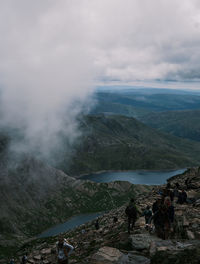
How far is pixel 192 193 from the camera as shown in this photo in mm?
48562

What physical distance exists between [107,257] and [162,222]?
7870 mm

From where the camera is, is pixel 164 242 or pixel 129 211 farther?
pixel 129 211

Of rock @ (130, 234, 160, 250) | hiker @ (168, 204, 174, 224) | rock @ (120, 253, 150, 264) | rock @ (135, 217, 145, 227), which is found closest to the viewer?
rock @ (120, 253, 150, 264)

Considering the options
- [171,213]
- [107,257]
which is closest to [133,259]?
[107,257]

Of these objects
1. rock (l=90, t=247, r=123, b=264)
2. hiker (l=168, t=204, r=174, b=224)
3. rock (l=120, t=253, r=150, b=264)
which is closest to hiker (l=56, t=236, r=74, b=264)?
rock (l=90, t=247, r=123, b=264)

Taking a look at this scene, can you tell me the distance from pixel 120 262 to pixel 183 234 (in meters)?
8.72

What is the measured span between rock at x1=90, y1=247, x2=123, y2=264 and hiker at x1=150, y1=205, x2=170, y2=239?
228 inches

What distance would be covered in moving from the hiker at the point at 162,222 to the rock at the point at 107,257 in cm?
579

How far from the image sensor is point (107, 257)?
988 inches

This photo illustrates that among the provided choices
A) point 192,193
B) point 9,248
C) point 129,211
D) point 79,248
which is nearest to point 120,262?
point 129,211

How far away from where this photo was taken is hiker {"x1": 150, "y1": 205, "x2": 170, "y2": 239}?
27969 mm

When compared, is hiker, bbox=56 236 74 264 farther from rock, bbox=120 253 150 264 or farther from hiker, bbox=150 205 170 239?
hiker, bbox=150 205 170 239

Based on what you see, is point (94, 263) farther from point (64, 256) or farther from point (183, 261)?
point (183, 261)

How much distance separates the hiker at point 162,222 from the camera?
27969 millimetres
